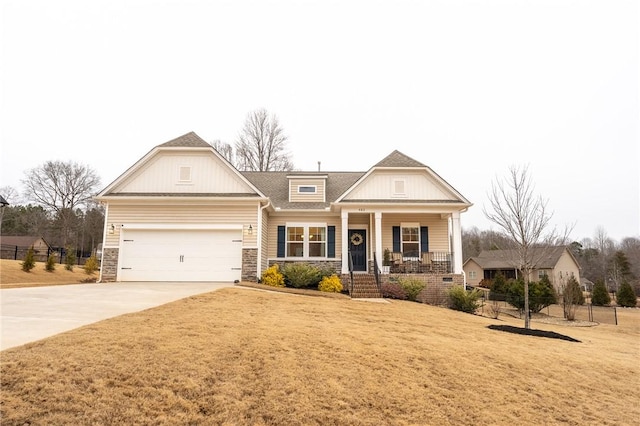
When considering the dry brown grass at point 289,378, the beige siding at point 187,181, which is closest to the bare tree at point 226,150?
the beige siding at point 187,181

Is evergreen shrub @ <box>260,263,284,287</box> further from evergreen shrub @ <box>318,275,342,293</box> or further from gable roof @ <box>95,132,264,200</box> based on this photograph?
gable roof @ <box>95,132,264,200</box>

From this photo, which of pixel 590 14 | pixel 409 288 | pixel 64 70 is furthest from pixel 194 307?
pixel 590 14

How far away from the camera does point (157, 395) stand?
3.52 meters

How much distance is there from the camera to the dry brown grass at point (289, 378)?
337 centimetres

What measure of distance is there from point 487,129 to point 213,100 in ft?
52.5

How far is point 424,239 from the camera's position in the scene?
17.0 m

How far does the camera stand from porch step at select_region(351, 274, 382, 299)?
1335 cm

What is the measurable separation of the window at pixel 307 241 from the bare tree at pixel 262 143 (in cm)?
1504

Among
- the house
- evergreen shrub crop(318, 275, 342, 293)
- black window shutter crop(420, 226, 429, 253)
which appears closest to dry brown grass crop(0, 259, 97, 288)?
the house

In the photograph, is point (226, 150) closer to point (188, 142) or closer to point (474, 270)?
point (188, 142)

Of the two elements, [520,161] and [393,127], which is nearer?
[520,161]

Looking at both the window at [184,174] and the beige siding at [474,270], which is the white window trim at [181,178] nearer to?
the window at [184,174]

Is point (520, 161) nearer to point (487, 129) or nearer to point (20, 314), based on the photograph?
point (487, 129)

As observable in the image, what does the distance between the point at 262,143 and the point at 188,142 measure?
15791 mm
